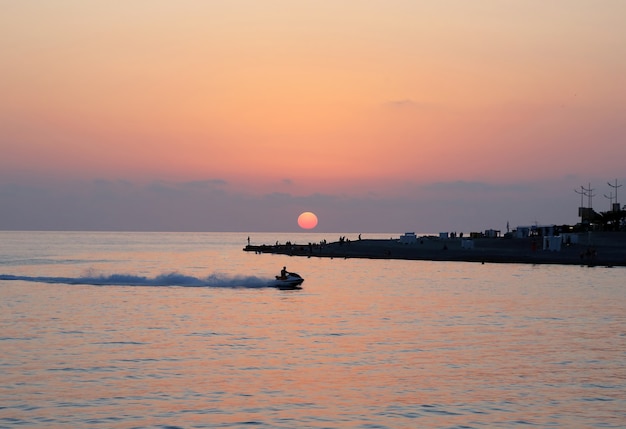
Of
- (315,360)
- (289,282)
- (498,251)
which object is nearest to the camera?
(315,360)

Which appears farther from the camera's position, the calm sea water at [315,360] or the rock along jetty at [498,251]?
the rock along jetty at [498,251]

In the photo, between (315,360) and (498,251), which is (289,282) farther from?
(498,251)

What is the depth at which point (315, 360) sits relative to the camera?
36094mm

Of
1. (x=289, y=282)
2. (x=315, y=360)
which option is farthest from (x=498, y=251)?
(x=315, y=360)

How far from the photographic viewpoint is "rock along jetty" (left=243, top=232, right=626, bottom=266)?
400 feet

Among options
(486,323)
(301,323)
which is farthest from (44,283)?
(486,323)

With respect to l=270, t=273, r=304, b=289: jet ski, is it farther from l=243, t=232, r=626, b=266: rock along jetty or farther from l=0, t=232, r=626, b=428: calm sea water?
l=243, t=232, r=626, b=266: rock along jetty

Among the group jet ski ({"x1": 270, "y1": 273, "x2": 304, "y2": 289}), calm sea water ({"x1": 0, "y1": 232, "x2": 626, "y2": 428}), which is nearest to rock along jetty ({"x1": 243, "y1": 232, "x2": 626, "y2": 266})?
calm sea water ({"x1": 0, "y1": 232, "x2": 626, "y2": 428})

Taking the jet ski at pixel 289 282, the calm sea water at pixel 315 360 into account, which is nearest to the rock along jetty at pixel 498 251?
the calm sea water at pixel 315 360

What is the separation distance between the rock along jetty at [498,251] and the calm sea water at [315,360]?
168ft

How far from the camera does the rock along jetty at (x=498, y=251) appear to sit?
122 metres

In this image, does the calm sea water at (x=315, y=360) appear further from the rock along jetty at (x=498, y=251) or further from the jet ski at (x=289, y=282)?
the rock along jetty at (x=498, y=251)

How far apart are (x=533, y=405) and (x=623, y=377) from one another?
6867mm

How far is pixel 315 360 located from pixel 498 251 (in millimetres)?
111012
